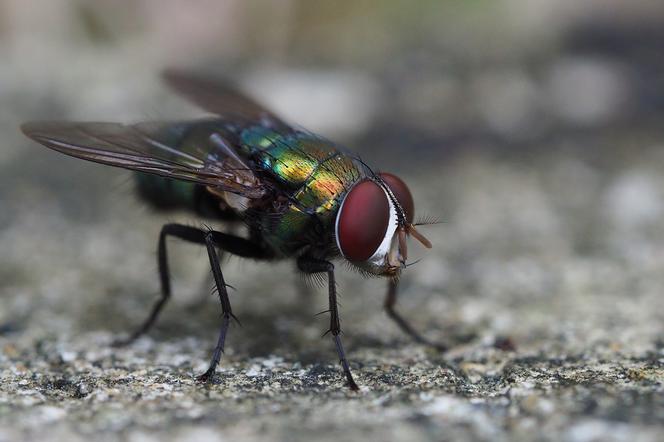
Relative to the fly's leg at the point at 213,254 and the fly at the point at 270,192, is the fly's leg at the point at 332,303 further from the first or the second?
the fly's leg at the point at 213,254

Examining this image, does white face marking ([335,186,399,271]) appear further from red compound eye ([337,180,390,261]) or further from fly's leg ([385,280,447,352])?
fly's leg ([385,280,447,352])

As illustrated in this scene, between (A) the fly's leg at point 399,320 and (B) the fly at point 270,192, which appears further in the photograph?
(A) the fly's leg at point 399,320

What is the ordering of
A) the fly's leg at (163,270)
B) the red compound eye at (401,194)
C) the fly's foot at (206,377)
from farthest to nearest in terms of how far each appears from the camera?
the fly's leg at (163,270), the red compound eye at (401,194), the fly's foot at (206,377)

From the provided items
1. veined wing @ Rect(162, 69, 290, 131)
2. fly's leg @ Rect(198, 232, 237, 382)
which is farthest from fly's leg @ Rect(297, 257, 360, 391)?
veined wing @ Rect(162, 69, 290, 131)

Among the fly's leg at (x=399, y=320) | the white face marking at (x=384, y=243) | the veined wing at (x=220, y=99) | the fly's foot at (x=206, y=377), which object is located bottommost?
the fly's foot at (x=206, y=377)

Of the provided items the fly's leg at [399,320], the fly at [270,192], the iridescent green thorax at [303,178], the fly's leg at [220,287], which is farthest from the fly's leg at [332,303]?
the fly's leg at [399,320]

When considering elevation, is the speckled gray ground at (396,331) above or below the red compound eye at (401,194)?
below

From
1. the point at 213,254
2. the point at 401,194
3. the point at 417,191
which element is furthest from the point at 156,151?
the point at 417,191
